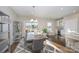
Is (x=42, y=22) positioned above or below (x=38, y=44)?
above

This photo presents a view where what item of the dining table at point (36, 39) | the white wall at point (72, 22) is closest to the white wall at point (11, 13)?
the dining table at point (36, 39)

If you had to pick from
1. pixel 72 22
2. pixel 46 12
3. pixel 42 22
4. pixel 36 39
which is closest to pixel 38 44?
pixel 36 39

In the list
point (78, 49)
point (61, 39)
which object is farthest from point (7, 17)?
point (78, 49)

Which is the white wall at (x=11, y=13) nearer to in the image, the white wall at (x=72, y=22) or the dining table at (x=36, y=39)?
the dining table at (x=36, y=39)

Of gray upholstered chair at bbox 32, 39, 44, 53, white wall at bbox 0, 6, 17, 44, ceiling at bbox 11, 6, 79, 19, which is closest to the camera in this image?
white wall at bbox 0, 6, 17, 44

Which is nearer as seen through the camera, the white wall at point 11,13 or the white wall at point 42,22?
the white wall at point 11,13

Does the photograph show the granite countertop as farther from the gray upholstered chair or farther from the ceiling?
the gray upholstered chair

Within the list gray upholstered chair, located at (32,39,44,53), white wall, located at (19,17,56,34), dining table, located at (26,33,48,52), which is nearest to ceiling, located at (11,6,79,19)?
white wall, located at (19,17,56,34)

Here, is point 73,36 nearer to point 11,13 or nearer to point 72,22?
point 72,22

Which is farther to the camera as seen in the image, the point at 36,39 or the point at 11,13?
the point at 36,39

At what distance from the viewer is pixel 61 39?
6.04 ft
